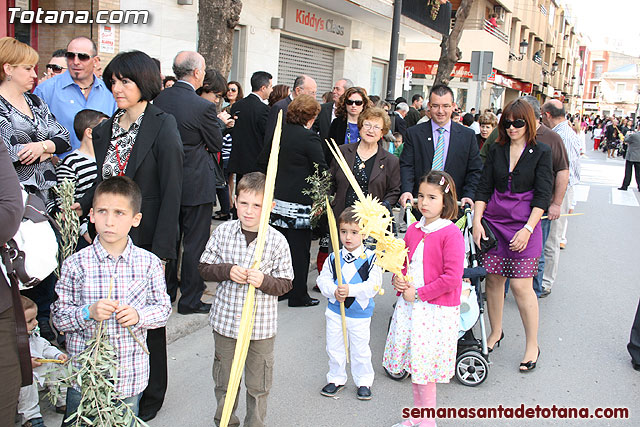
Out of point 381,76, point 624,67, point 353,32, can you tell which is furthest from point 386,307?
point 624,67

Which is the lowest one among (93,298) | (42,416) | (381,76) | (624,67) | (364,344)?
(42,416)

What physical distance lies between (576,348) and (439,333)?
2.25 meters

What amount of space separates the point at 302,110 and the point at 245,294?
8.65 feet

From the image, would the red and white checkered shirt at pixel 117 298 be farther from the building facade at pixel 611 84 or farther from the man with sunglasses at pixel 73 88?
the building facade at pixel 611 84

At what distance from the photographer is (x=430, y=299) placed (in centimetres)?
388

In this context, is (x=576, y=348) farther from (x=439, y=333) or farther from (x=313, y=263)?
(x=313, y=263)

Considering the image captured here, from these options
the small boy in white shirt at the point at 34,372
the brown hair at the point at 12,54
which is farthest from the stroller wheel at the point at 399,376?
the brown hair at the point at 12,54

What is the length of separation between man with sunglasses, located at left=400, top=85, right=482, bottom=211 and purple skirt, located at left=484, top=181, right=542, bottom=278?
61 centimetres

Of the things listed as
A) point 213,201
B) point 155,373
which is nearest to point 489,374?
point 155,373

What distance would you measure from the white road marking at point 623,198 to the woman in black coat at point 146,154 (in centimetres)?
1469

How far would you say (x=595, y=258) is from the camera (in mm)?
9305

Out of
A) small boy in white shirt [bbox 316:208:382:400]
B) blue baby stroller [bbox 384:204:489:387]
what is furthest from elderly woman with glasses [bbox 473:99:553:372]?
small boy in white shirt [bbox 316:208:382:400]

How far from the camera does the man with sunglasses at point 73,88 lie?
4906 millimetres

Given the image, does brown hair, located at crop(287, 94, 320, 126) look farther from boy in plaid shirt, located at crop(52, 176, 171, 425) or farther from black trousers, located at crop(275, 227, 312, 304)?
boy in plaid shirt, located at crop(52, 176, 171, 425)
